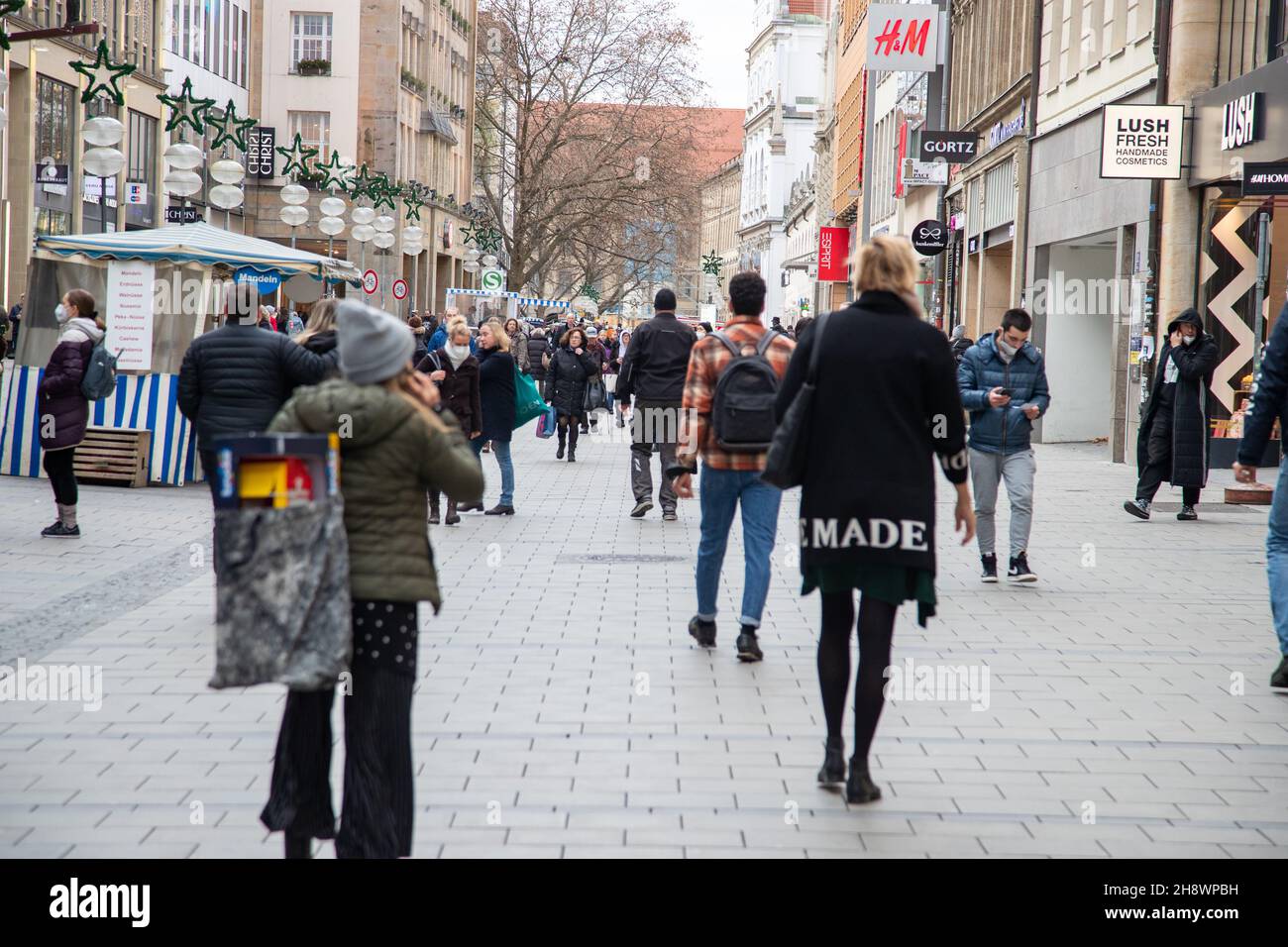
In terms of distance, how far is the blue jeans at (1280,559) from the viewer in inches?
324

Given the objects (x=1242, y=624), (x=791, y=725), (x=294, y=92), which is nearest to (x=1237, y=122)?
(x=1242, y=624)

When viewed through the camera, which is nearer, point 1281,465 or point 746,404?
point 1281,465

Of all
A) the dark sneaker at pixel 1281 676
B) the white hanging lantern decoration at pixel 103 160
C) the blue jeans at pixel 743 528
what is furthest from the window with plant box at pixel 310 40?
the dark sneaker at pixel 1281 676

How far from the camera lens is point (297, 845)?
16.1ft

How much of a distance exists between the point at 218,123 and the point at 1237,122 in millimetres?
14042

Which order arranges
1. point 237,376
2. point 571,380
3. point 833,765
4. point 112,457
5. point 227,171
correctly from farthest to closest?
point 227,171 → point 571,380 → point 112,457 → point 237,376 → point 833,765

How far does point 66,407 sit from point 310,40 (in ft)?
174

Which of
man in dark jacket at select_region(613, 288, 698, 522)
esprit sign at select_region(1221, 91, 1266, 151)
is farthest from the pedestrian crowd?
esprit sign at select_region(1221, 91, 1266, 151)

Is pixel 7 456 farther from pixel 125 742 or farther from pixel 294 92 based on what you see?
pixel 294 92

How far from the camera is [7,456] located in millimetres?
18344

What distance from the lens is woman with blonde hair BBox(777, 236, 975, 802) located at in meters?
6.00

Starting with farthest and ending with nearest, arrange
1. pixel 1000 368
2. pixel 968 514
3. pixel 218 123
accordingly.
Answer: pixel 218 123, pixel 1000 368, pixel 968 514

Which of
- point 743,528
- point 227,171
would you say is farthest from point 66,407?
point 227,171

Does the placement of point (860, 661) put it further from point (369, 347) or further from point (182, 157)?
point (182, 157)
